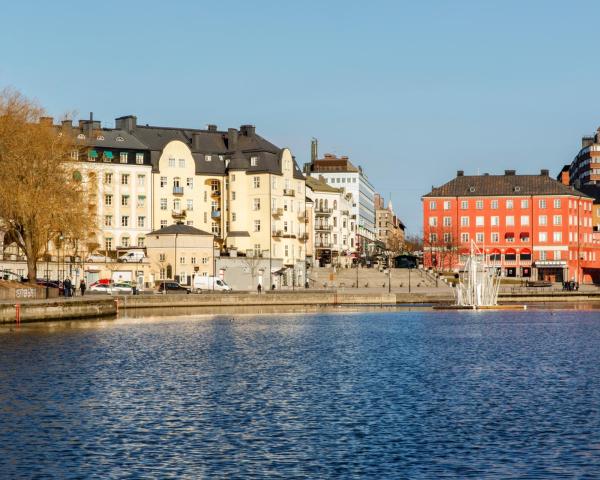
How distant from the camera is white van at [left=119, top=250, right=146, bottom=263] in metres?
147

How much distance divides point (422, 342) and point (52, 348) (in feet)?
92.0

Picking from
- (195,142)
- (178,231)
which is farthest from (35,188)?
(195,142)

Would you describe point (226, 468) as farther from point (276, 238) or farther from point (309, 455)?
point (276, 238)

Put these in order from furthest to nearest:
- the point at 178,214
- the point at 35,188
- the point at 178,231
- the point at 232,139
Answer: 1. the point at 232,139
2. the point at 178,214
3. the point at 178,231
4. the point at 35,188

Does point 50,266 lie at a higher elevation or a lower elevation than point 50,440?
higher

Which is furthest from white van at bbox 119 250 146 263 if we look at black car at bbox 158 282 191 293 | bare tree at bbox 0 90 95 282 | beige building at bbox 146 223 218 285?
bare tree at bbox 0 90 95 282

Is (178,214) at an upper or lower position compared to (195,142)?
lower

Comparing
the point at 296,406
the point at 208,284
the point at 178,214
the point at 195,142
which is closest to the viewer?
the point at 296,406

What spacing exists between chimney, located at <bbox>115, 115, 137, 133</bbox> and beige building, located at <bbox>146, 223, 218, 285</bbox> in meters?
25.0

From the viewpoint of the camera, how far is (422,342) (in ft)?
267

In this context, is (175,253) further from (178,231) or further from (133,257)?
(133,257)

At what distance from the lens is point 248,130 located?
178 m

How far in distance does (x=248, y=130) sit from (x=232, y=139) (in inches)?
159

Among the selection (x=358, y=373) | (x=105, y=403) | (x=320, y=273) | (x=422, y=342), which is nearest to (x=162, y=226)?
(x=320, y=273)
